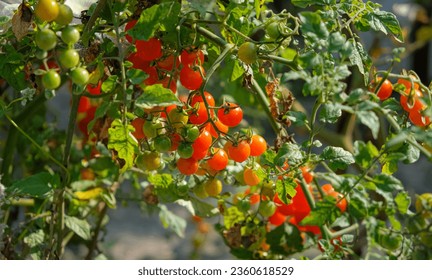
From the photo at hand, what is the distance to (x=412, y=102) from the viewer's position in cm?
78

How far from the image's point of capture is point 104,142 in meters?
1.09

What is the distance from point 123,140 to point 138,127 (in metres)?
0.06

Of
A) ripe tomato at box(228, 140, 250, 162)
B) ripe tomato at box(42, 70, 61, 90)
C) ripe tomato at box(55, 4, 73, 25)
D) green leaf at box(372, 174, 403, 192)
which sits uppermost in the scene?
ripe tomato at box(55, 4, 73, 25)

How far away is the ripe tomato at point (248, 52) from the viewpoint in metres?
0.80

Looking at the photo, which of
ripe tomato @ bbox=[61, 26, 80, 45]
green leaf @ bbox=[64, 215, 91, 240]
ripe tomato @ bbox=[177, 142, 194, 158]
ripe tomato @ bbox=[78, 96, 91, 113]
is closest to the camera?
ripe tomato @ bbox=[61, 26, 80, 45]

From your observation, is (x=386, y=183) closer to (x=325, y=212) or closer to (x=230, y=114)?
(x=325, y=212)

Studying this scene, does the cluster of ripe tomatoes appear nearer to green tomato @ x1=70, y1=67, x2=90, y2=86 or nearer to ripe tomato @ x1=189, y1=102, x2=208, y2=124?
ripe tomato @ x1=189, y1=102, x2=208, y2=124

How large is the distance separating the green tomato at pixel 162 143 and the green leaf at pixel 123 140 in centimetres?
3

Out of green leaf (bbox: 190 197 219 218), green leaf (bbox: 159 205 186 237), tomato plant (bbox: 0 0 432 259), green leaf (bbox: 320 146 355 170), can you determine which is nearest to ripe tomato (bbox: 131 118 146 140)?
tomato plant (bbox: 0 0 432 259)

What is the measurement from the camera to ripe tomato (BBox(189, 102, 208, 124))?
84cm

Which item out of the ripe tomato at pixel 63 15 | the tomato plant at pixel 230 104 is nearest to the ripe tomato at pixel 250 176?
the tomato plant at pixel 230 104

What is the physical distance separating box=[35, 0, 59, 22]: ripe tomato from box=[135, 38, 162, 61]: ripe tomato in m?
0.11

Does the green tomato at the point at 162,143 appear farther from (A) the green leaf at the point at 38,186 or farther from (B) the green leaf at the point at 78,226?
(B) the green leaf at the point at 78,226

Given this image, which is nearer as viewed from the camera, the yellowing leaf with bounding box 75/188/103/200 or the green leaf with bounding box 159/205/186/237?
the yellowing leaf with bounding box 75/188/103/200
